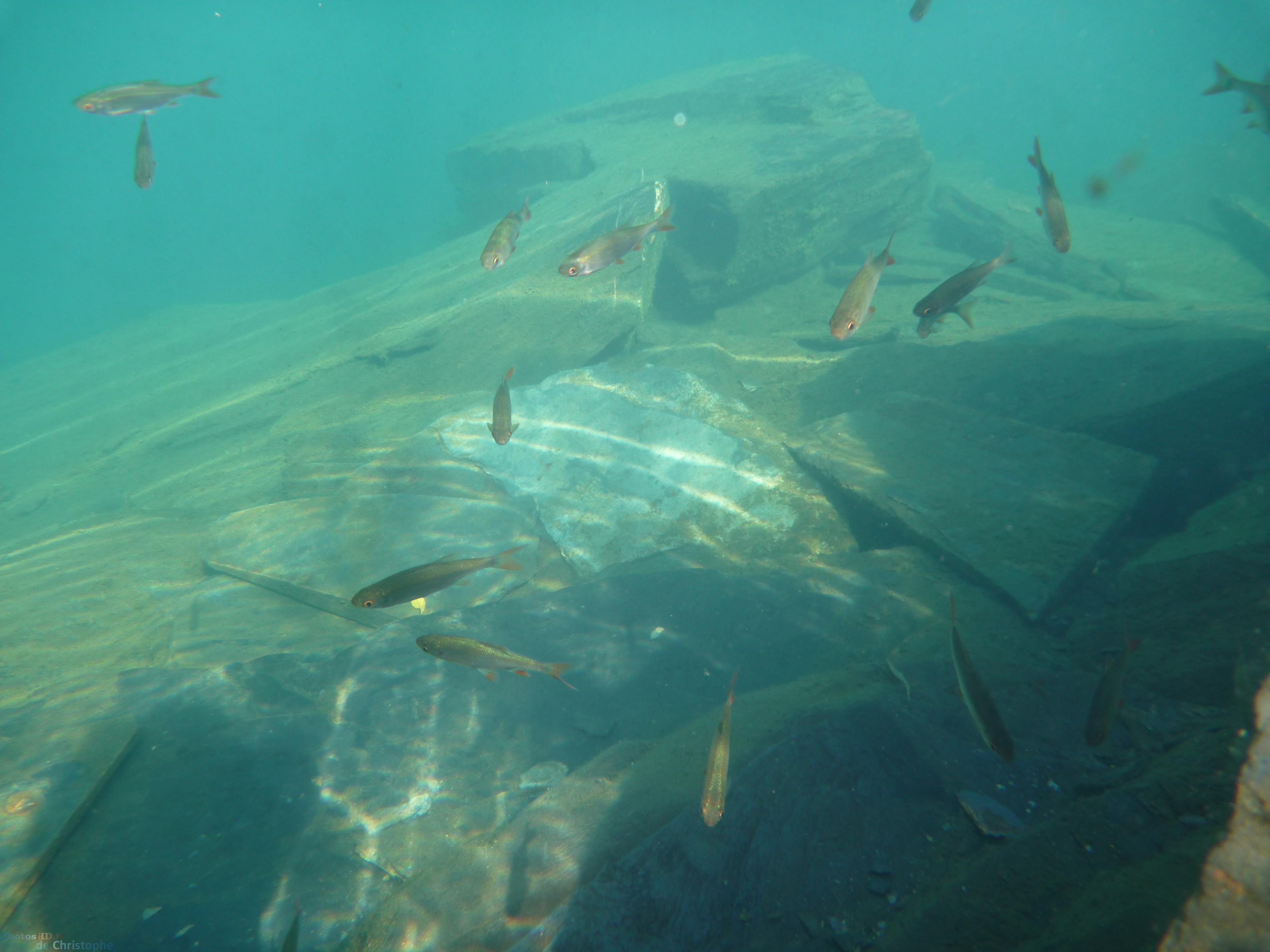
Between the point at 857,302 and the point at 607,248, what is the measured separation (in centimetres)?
185

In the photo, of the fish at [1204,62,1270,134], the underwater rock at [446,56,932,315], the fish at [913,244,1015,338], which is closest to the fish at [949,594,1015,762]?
the fish at [913,244,1015,338]

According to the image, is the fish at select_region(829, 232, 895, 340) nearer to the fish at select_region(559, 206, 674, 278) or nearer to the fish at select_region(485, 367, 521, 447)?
the fish at select_region(559, 206, 674, 278)

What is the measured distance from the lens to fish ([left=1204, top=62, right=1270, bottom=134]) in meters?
5.39

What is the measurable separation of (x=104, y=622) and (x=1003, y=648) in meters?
7.78

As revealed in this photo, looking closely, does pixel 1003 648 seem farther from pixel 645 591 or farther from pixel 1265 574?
pixel 645 591

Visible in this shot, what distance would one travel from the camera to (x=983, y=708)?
2020 mm

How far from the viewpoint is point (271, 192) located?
8450 cm

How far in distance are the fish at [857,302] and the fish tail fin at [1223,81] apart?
5715mm

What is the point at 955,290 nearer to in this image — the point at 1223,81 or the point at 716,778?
the point at 716,778

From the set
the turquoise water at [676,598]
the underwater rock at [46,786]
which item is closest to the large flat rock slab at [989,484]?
the turquoise water at [676,598]

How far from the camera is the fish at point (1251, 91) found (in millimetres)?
5395

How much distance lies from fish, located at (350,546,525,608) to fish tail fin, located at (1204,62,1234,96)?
8.73 metres

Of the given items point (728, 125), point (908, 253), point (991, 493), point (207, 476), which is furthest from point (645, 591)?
point (728, 125)

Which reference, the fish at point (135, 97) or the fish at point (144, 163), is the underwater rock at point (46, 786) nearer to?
the fish at point (144, 163)
